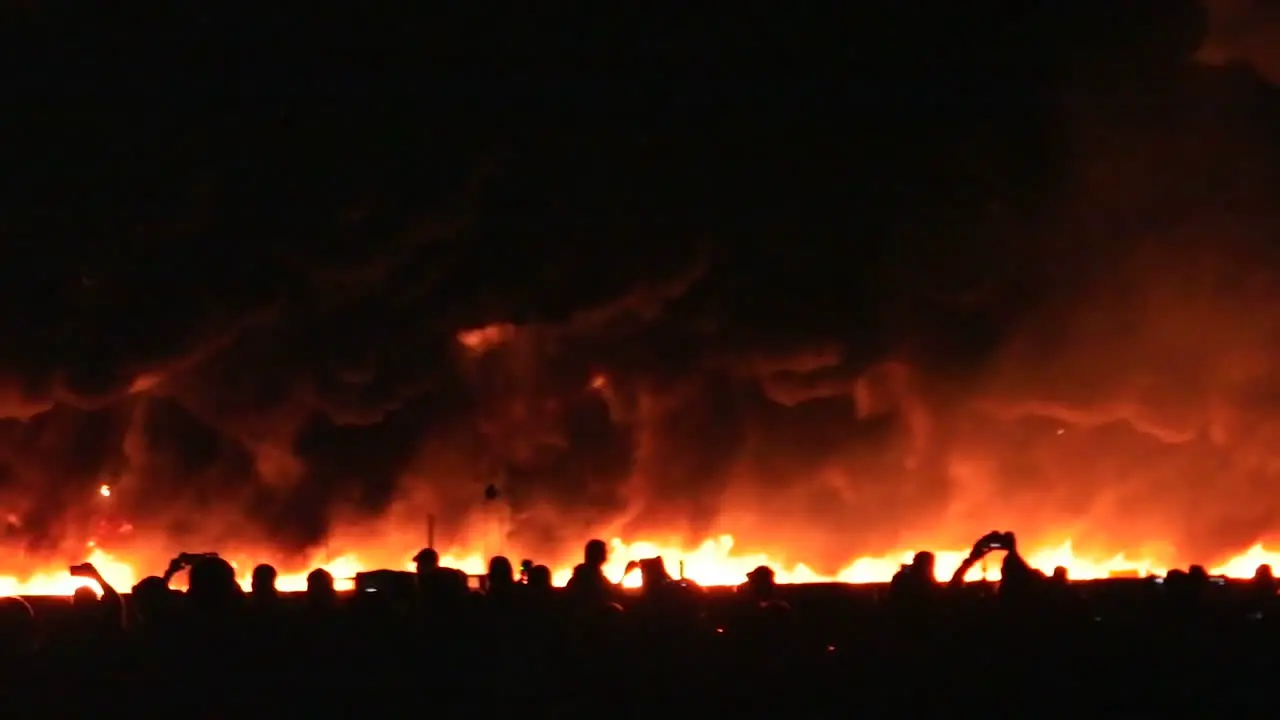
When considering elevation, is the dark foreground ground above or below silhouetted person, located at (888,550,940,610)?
below

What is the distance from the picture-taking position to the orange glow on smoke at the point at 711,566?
18891 mm

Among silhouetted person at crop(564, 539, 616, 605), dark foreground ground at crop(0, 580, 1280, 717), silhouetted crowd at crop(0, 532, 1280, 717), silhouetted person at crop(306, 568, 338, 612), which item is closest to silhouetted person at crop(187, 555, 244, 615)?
silhouetted crowd at crop(0, 532, 1280, 717)

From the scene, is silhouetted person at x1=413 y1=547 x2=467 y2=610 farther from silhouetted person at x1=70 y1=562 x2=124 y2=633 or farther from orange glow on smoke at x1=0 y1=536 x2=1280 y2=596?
orange glow on smoke at x1=0 y1=536 x2=1280 y2=596

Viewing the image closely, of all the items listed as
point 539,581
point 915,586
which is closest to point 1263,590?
point 915,586

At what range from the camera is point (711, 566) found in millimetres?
19781

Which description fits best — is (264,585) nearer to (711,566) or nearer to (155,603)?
(155,603)

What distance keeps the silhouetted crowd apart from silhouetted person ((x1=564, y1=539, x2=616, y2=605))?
0.41m

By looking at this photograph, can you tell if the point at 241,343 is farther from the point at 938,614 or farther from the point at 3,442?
the point at 938,614

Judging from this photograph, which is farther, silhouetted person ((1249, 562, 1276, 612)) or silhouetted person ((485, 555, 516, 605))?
silhouetted person ((1249, 562, 1276, 612))

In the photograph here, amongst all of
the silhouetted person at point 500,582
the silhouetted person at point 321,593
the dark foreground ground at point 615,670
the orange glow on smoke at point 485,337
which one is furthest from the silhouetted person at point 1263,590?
the orange glow on smoke at point 485,337

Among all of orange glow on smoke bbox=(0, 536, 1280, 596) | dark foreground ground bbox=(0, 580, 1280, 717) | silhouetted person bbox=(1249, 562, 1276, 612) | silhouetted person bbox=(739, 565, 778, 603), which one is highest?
orange glow on smoke bbox=(0, 536, 1280, 596)

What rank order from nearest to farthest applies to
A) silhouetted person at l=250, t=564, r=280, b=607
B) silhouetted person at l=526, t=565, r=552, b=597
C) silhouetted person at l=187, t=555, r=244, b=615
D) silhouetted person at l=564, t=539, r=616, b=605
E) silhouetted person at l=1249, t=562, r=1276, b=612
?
silhouetted person at l=187, t=555, r=244, b=615 → silhouetted person at l=526, t=565, r=552, b=597 → silhouetted person at l=250, t=564, r=280, b=607 → silhouetted person at l=564, t=539, r=616, b=605 → silhouetted person at l=1249, t=562, r=1276, b=612

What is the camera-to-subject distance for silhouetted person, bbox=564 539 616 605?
791cm

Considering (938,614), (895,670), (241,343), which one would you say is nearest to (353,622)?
(895,670)
